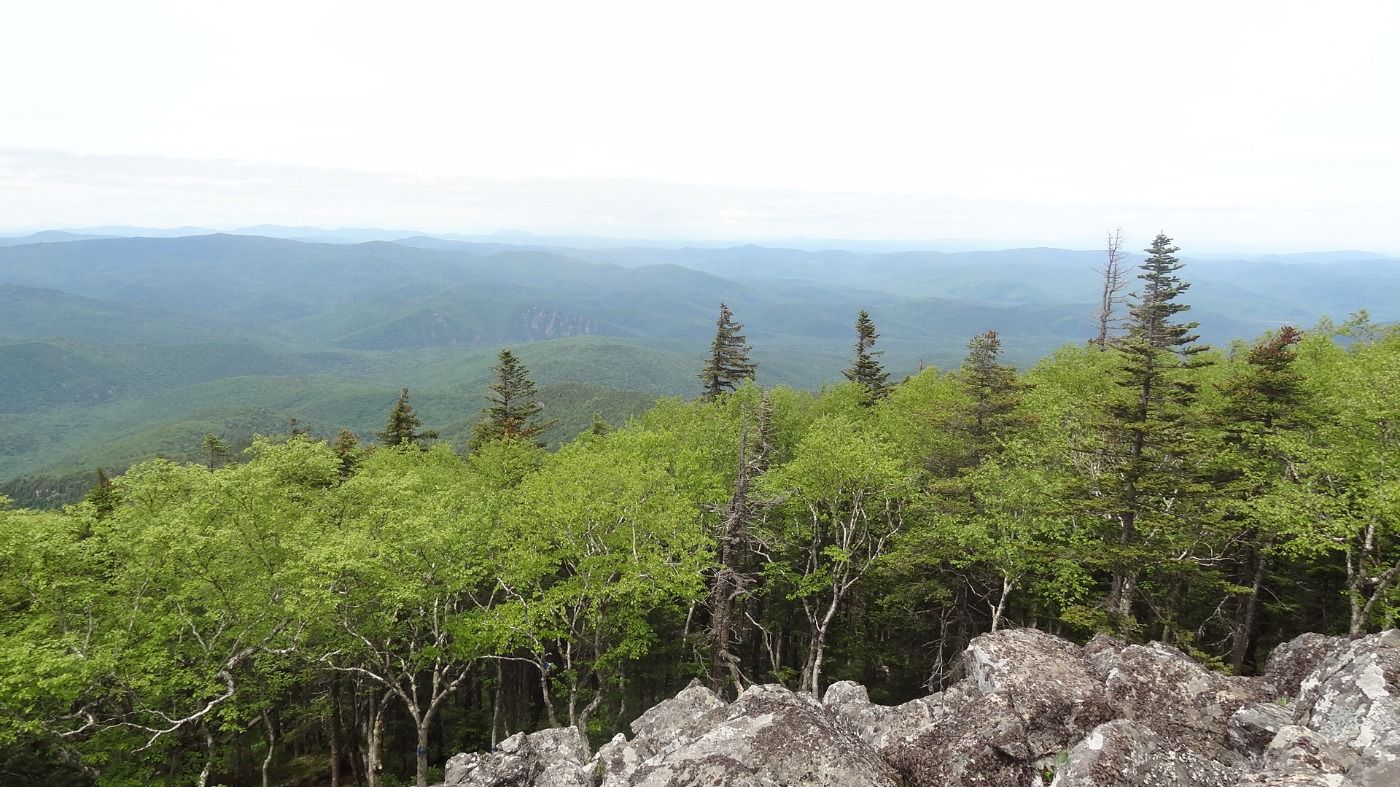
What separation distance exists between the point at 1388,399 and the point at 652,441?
27550mm

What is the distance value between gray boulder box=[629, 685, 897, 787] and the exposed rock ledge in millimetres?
28

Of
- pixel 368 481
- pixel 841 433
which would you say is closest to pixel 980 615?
pixel 841 433

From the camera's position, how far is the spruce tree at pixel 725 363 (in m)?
56.3

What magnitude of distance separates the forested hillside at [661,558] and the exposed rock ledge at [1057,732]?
570 centimetres

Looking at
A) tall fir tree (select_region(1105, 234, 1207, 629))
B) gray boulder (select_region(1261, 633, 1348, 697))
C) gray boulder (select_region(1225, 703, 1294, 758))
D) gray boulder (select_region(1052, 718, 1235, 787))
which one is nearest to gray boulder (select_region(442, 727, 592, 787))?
gray boulder (select_region(1052, 718, 1235, 787))

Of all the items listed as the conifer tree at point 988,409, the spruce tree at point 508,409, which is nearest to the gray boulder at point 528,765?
the conifer tree at point 988,409

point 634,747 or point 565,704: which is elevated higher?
point 634,747

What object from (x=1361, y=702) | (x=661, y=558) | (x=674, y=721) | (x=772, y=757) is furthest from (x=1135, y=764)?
(x=661, y=558)

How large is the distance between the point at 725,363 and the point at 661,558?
113 ft

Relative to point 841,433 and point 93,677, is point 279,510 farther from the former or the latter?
point 841,433

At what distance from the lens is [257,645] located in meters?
21.7

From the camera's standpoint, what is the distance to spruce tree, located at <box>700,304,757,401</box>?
56.3 m

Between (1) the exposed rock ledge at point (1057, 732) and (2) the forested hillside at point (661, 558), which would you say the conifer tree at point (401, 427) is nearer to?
(2) the forested hillside at point (661, 558)

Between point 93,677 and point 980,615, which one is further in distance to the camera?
point 980,615
